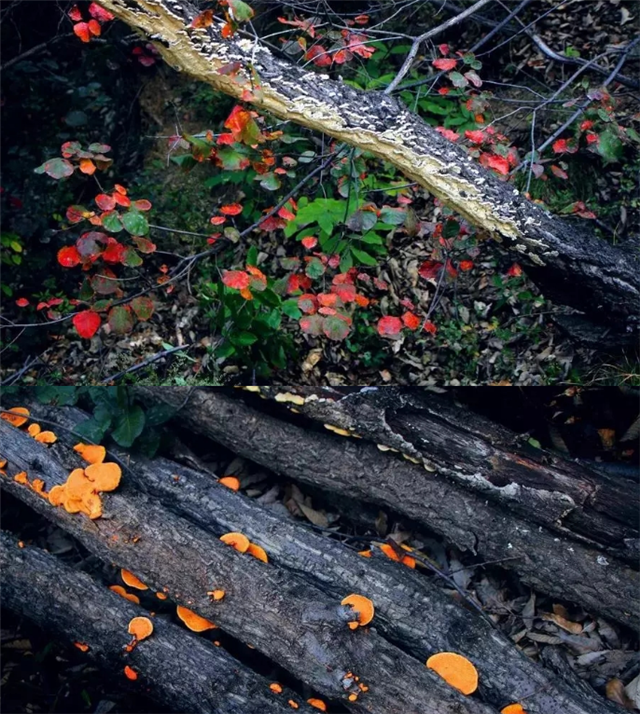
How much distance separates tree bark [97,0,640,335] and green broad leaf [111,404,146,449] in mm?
1374

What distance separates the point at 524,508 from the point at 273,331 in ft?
4.88

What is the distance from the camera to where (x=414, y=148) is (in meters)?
2.64

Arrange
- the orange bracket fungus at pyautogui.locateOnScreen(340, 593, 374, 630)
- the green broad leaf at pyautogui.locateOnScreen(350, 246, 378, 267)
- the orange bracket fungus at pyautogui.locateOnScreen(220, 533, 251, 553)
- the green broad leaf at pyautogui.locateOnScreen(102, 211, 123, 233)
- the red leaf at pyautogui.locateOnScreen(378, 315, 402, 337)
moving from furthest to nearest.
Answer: the green broad leaf at pyautogui.locateOnScreen(350, 246, 378, 267)
the red leaf at pyautogui.locateOnScreen(378, 315, 402, 337)
the green broad leaf at pyautogui.locateOnScreen(102, 211, 123, 233)
the orange bracket fungus at pyautogui.locateOnScreen(220, 533, 251, 553)
the orange bracket fungus at pyautogui.locateOnScreen(340, 593, 374, 630)

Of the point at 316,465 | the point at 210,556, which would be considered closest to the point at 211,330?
the point at 316,465

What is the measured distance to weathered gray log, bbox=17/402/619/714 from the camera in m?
2.39

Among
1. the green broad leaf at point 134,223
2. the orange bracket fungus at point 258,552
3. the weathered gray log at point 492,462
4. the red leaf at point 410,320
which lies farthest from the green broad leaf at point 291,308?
the orange bracket fungus at point 258,552

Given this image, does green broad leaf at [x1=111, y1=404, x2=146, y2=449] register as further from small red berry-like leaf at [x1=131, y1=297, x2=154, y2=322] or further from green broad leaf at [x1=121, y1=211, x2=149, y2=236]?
green broad leaf at [x1=121, y1=211, x2=149, y2=236]

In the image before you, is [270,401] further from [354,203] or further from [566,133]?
[566,133]

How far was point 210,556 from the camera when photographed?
8.54 feet

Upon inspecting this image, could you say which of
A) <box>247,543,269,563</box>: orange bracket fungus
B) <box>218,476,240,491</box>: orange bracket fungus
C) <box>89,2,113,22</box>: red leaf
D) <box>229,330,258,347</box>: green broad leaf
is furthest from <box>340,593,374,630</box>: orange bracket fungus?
<box>89,2,113,22</box>: red leaf

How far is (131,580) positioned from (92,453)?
56 centimetres

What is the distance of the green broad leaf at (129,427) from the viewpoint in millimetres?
2852

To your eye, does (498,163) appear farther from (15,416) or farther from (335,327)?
(15,416)

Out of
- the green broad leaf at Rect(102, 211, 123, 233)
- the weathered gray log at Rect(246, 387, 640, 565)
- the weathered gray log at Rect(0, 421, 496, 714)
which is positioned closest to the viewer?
the weathered gray log at Rect(0, 421, 496, 714)
